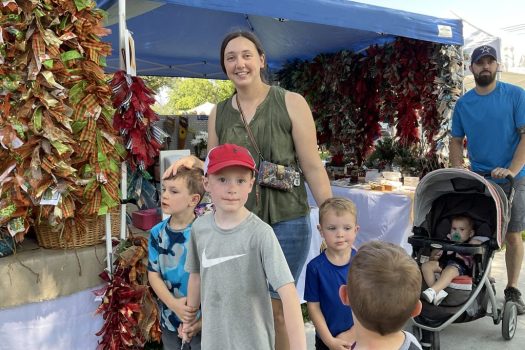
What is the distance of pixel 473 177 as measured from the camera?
3275 mm

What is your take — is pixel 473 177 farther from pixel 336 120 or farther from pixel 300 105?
pixel 336 120

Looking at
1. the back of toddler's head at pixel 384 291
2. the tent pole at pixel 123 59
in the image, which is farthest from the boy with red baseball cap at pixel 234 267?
the tent pole at pixel 123 59

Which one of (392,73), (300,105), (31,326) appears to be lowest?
(31,326)

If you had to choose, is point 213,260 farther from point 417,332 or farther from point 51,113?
point 417,332

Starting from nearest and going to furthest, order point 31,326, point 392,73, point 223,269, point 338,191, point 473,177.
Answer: point 223,269 → point 31,326 → point 473,177 → point 338,191 → point 392,73

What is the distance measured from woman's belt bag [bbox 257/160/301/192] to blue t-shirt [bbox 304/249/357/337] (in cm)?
44

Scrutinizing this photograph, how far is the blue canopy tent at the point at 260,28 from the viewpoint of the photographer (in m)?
3.88

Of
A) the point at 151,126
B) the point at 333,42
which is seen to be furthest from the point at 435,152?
the point at 151,126

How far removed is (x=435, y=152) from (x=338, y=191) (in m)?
1.40

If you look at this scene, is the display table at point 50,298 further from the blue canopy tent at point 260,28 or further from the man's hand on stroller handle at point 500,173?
the man's hand on stroller handle at point 500,173

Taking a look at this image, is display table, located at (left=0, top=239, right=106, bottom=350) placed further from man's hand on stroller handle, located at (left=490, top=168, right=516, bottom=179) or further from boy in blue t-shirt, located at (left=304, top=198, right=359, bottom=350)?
man's hand on stroller handle, located at (left=490, top=168, right=516, bottom=179)

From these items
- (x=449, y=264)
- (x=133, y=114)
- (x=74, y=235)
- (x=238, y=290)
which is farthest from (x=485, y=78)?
(x=74, y=235)

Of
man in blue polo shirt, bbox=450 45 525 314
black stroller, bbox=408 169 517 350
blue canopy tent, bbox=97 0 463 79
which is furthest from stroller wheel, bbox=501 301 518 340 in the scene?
blue canopy tent, bbox=97 0 463 79

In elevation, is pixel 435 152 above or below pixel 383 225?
above
